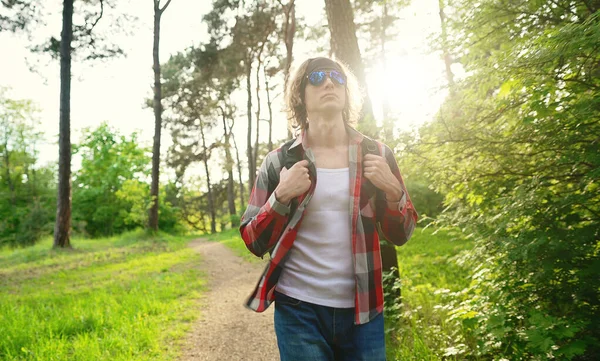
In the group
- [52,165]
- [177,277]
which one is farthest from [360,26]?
[52,165]

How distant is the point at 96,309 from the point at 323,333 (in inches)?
183

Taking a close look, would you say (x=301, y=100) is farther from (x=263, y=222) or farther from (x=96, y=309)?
(x=96, y=309)

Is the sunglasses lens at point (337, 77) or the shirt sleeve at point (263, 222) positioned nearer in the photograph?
the shirt sleeve at point (263, 222)

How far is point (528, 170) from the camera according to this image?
3254mm

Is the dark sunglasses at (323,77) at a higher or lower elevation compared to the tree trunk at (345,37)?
lower

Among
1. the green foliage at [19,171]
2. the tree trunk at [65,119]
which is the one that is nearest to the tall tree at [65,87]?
the tree trunk at [65,119]

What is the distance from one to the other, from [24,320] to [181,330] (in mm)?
1820

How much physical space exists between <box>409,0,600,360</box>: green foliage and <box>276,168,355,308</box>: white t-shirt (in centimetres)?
140

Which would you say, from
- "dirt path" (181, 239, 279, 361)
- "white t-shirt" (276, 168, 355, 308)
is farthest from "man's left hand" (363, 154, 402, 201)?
"dirt path" (181, 239, 279, 361)

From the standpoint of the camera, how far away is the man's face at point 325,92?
6.24 feet

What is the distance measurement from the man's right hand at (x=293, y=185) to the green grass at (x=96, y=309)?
306 centimetres

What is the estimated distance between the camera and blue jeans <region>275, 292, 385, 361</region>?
165 cm

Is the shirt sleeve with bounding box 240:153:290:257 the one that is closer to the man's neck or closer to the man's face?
the man's neck

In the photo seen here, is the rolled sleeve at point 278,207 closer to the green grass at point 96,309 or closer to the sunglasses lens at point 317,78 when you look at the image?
the sunglasses lens at point 317,78
